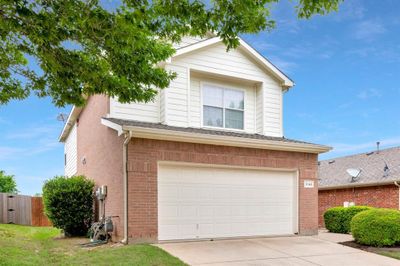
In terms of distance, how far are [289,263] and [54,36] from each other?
7043mm

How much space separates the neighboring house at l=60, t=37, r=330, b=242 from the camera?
10625 mm

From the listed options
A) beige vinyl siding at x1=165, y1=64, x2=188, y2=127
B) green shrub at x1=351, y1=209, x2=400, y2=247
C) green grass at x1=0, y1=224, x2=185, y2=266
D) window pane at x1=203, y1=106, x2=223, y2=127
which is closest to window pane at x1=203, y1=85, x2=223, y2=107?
window pane at x1=203, y1=106, x2=223, y2=127

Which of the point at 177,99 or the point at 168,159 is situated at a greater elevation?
the point at 177,99

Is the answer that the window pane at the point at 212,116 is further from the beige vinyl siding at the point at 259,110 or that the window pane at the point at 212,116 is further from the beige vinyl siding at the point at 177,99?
the beige vinyl siding at the point at 259,110

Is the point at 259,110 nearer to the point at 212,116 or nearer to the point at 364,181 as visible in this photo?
the point at 212,116

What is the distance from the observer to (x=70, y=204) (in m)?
13.5

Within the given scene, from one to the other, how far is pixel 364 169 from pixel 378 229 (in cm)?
→ 1038

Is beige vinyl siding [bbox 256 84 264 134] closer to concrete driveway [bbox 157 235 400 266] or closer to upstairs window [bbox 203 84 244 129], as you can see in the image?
upstairs window [bbox 203 84 244 129]

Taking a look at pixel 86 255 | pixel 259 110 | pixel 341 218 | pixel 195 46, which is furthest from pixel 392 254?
pixel 195 46

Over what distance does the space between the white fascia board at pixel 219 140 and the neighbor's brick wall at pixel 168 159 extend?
0.17m

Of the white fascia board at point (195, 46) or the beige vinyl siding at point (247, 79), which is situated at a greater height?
the white fascia board at point (195, 46)

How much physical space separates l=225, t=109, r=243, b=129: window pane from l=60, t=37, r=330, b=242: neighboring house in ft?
0.13

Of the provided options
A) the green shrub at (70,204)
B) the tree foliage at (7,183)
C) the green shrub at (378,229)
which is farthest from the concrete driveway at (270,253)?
the tree foliage at (7,183)

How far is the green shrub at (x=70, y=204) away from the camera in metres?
13.4
